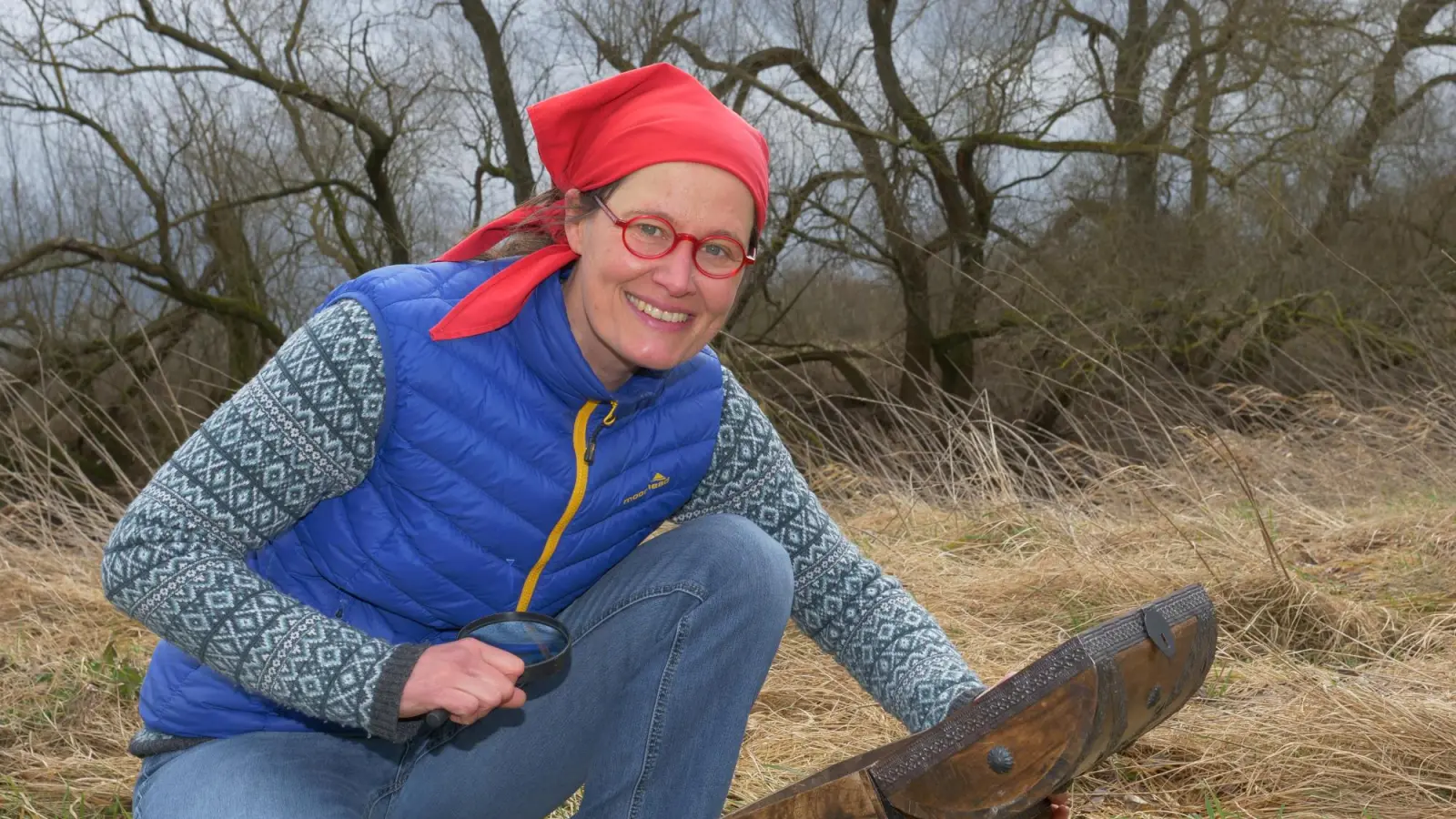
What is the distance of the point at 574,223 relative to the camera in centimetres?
159

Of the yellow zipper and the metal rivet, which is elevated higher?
the yellow zipper

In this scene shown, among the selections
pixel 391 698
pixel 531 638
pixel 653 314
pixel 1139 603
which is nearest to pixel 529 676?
pixel 531 638

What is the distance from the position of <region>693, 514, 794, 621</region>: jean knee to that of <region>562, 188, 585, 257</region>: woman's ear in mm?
400

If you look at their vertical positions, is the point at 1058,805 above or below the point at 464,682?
below

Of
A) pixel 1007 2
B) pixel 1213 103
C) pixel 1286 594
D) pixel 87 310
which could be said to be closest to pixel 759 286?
pixel 1007 2

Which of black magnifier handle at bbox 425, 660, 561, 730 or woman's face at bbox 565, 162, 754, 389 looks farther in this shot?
woman's face at bbox 565, 162, 754, 389

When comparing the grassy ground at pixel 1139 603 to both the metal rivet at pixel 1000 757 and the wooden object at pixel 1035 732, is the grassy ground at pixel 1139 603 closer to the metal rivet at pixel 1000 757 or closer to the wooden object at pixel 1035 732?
the wooden object at pixel 1035 732

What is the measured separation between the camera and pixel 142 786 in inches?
58.5

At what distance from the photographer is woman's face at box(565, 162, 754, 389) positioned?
1.51 meters

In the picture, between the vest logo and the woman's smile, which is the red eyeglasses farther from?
the vest logo

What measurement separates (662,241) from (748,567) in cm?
43

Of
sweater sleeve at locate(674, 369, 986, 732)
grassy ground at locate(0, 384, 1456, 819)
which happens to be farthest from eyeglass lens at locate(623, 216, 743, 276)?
grassy ground at locate(0, 384, 1456, 819)

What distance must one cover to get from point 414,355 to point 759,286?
380 inches

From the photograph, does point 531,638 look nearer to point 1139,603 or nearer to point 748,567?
point 748,567
